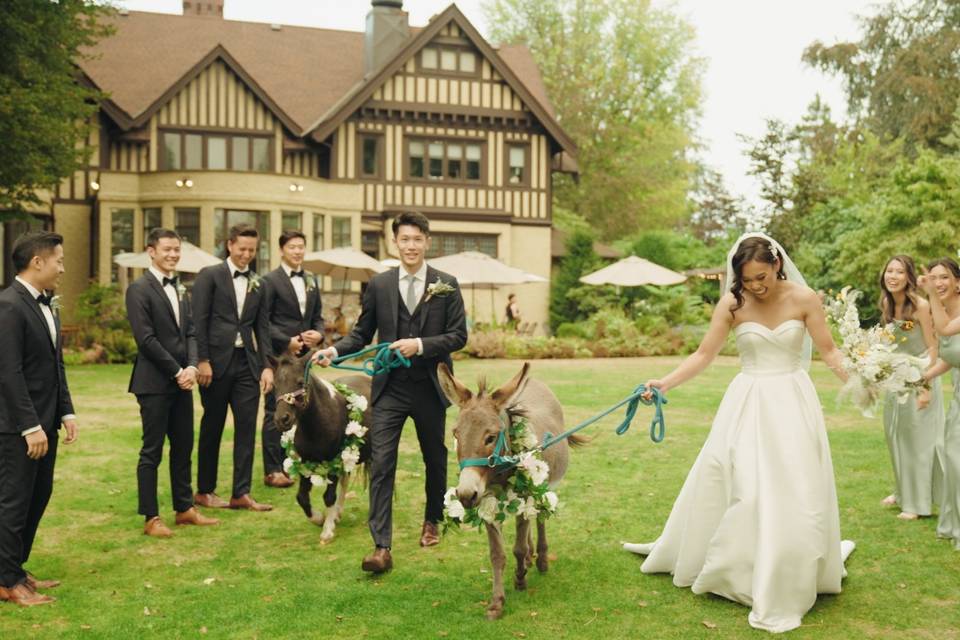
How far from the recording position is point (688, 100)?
56969mm

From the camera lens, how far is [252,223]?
3353 cm

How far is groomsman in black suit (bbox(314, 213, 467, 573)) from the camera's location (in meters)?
7.40

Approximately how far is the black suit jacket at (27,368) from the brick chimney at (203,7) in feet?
128

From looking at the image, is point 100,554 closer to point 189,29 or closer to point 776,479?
point 776,479

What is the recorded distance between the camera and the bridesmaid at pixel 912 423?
29.2 feet

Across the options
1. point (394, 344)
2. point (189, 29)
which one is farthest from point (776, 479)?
point (189, 29)

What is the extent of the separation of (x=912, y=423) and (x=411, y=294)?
492cm

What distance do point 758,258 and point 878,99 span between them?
40.2 meters

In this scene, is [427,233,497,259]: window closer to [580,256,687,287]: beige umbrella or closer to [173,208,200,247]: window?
[580,256,687,287]: beige umbrella

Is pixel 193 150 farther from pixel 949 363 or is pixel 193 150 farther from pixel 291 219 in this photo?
pixel 949 363

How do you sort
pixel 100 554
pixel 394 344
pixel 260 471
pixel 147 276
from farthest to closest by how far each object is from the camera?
pixel 260 471 → pixel 147 276 → pixel 100 554 → pixel 394 344

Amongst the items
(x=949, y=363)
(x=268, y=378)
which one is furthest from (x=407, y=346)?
(x=949, y=363)

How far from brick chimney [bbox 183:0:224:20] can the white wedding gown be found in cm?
4067

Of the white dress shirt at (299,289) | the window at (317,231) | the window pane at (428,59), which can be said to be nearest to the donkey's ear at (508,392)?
the white dress shirt at (299,289)
